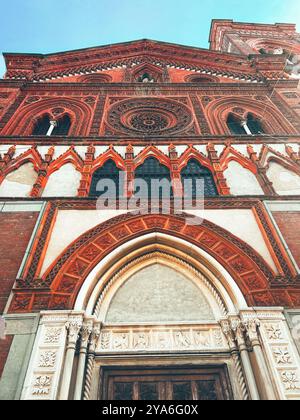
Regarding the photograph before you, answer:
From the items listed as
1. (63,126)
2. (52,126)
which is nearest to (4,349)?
(52,126)

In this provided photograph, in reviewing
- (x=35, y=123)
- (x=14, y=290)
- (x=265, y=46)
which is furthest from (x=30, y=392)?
(x=265, y=46)

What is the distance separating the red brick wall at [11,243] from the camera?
19.6 ft

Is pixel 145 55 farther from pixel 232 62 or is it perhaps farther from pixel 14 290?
pixel 14 290

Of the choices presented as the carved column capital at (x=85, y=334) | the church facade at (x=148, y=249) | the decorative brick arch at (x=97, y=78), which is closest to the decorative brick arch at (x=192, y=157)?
the church facade at (x=148, y=249)

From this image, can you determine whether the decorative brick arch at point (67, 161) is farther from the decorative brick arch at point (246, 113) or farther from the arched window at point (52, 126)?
the decorative brick arch at point (246, 113)

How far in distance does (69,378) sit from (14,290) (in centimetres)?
184

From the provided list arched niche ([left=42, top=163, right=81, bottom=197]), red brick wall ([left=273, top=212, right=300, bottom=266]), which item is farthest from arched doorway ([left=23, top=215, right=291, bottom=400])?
arched niche ([left=42, top=163, right=81, bottom=197])

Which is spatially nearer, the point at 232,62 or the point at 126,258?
the point at 126,258

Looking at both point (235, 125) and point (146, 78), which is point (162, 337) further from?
point (146, 78)

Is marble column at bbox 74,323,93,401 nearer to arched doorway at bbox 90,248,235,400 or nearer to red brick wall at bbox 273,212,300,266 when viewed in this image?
arched doorway at bbox 90,248,235,400

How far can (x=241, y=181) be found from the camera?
859 centimetres

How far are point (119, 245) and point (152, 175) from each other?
2.71 meters

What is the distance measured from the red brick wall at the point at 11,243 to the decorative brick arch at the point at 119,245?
0.36 meters

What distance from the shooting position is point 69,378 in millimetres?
4762
